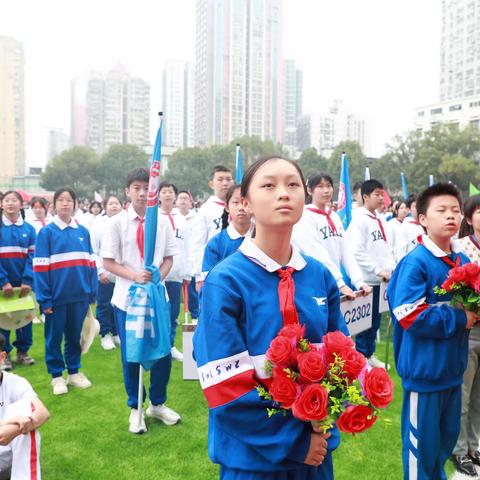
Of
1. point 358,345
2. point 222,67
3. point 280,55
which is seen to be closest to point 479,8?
point 280,55

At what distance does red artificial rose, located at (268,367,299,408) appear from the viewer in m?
1.53

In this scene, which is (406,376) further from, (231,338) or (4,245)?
(4,245)

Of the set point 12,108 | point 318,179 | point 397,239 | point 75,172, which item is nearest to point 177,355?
point 318,179

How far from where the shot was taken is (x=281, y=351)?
155cm

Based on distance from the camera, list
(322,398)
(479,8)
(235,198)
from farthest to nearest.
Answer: (479,8) < (235,198) < (322,398)

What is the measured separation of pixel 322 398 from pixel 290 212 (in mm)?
616

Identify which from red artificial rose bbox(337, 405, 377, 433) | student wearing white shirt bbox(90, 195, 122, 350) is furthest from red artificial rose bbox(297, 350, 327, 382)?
student wearing white shirt bbox(90, 195, 122, 350)

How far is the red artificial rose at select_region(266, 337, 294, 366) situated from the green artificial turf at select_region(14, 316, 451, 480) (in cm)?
169

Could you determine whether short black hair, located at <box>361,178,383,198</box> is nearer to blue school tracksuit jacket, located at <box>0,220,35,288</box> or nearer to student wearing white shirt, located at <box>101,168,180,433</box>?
student wearing white shirt, located at <box>101,168,180,433</box>

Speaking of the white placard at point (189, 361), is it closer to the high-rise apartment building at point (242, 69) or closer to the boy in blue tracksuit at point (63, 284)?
the boy in blue tracksuit at point (63, 284)

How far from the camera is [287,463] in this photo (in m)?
1.67

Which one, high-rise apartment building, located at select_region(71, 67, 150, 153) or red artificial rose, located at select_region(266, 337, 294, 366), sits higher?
high-rise apartment building, located at select_region(71, 67, 150, 153)

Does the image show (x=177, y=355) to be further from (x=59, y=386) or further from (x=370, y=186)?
(x=370, y=186)

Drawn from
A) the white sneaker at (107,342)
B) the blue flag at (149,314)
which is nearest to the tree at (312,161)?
the white sneaker at (107,342)
